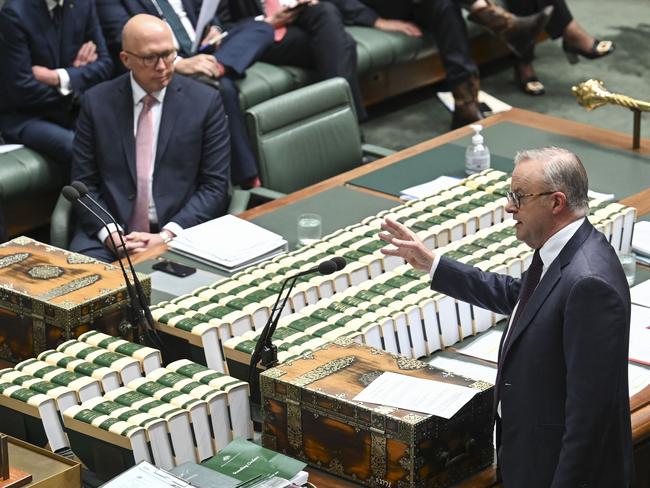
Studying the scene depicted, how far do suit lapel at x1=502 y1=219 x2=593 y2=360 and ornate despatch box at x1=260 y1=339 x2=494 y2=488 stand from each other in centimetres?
21

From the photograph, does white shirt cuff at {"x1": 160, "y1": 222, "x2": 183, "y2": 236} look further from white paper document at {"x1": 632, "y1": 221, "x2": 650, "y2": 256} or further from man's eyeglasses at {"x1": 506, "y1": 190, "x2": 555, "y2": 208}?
man's eyeglasses at {"x1": 506, "y1": 190, "x2": 555, "y2": 208}

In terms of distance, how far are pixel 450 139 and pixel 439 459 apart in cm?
273

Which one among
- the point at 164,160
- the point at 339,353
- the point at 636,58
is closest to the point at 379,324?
the point at 339,353

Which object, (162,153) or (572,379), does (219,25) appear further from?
(572,379)

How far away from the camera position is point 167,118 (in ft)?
16.8

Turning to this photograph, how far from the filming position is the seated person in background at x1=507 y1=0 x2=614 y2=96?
8.16 metres

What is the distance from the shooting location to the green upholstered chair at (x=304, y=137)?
540cm

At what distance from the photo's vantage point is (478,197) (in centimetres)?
470

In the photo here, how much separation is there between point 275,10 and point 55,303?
378 centimetres

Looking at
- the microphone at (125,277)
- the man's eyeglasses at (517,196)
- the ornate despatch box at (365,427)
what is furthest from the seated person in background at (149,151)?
the man's eyeglasses at (517,196)

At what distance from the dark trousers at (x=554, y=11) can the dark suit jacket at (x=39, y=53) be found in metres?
3.01

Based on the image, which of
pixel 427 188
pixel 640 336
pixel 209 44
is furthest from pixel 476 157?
pixel 209 44

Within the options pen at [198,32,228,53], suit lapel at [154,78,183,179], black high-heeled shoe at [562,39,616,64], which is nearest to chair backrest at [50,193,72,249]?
suit lapel at [154,78,183,179]

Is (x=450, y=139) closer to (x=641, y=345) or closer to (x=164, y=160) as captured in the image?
(x=164, y=160)
